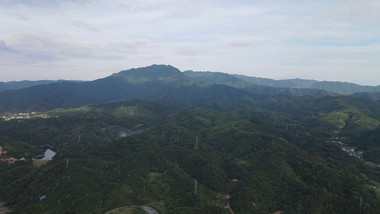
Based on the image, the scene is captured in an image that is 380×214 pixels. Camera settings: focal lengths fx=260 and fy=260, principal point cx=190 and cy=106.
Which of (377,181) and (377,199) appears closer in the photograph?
(377,199)

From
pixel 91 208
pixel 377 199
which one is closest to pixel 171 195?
pixel 91 208

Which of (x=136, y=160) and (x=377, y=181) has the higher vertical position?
(x=136, y=160)

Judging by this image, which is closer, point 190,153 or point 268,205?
point 268,205

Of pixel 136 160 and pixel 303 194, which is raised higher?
pixel 136 160

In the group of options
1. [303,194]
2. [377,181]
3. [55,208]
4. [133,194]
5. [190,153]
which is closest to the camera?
[55,208]

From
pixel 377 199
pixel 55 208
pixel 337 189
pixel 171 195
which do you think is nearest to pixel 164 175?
pixel 171 195

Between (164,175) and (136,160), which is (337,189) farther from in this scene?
(136,160)

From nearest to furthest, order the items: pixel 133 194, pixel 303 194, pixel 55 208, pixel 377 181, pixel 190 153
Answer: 1. pixel 55 208
2. pixel 133 194
3. pixel 303 194
4. pixel 377 181
5. pixel 190 153

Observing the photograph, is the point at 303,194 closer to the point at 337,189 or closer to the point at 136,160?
the point at 337,189

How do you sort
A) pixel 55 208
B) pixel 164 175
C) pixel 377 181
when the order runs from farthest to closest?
1. pixel 377 181
2. pixel 164 175
3. pixel 55 208
